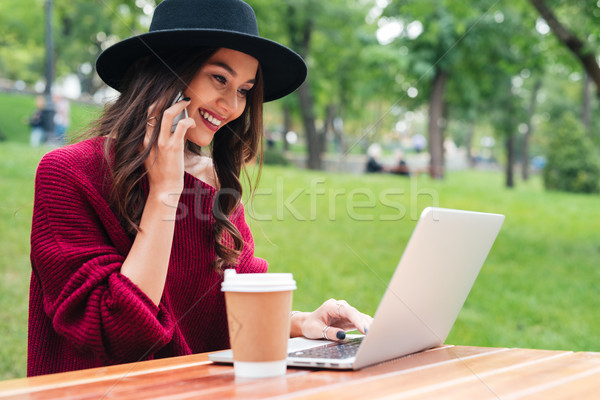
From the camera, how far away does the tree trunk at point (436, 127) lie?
16953 mm

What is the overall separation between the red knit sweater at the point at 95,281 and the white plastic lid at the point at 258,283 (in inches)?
16.4

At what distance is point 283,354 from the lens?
116cm

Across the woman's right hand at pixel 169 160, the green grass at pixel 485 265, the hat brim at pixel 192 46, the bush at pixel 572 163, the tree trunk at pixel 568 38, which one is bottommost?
the green grass at pixel 485 265

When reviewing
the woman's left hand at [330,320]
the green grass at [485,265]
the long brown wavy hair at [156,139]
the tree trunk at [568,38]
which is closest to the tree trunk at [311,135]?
the green grass at [485,265]

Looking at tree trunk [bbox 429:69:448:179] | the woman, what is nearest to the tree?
tree trunk [bbox 429:69:448:179]

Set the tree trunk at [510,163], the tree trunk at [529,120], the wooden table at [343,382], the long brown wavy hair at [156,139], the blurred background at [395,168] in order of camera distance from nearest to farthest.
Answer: the wooden table at [343,382] < the long brown wavy hair at [156,139] < the blurred background at [395,168] < the tree trunk at [510,163] < the tree trunk at [529,120]

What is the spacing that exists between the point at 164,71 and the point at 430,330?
3.60 ft

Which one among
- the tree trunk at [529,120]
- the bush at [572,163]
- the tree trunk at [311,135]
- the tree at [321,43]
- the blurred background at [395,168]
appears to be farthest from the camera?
the tree trunk at [529,120]

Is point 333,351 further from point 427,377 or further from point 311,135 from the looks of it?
point 311,135

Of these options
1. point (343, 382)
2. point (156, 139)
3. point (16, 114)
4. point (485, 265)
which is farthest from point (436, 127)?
point (343, 382)

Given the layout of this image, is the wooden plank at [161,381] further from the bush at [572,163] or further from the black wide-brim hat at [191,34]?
the bush at [572,163]

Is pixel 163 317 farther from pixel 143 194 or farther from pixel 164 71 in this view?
pixel 164 71

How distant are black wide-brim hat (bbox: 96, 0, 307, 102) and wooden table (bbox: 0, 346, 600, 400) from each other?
0.96 m

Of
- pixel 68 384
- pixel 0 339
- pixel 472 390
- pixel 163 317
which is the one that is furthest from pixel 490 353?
pixel 0 339
